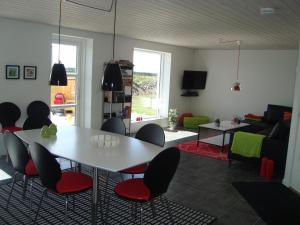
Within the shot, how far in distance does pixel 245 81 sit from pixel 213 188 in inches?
206

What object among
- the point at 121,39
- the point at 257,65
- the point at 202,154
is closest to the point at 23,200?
the point at 202,154

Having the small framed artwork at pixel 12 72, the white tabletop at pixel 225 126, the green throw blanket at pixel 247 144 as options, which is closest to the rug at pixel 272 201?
the green throw blanket at pixel 247 144

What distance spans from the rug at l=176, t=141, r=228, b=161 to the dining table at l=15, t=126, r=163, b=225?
282 cm

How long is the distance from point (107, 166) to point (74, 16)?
9.66 ft

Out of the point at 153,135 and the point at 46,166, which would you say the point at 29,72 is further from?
the point at 46,166

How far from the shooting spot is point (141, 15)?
4.32 m

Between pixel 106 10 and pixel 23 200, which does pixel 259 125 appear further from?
pixel 23 200

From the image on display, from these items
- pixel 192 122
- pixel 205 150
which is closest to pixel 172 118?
pixel 192 122

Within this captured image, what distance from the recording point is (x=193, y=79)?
372 inches

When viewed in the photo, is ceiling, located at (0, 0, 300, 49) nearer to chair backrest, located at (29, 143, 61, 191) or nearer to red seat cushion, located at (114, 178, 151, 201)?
chair backrest, located at (29, 143, 61, 191)

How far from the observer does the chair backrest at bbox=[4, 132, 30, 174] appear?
119 inches

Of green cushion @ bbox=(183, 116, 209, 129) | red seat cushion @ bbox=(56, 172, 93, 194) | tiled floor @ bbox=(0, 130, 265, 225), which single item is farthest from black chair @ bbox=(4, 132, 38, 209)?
green cushion @ bbox=(183, 116, 209, 129)

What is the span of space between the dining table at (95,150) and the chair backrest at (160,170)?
19cm

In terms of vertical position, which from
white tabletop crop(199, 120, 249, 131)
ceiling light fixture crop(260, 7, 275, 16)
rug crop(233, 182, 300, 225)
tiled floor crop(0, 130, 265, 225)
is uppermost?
ceiling light fixture crop(260, 7, 275, 16)
